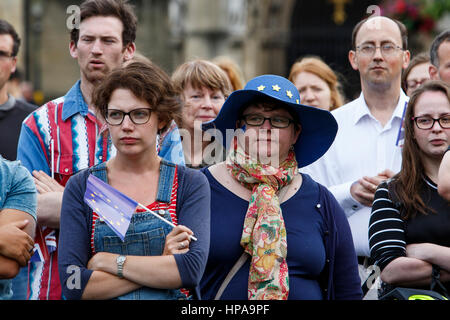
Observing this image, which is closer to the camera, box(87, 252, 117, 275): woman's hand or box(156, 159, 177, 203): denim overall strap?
box(87, 252, 117, 275): woman's hand

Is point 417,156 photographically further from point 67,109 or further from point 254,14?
point 254,14

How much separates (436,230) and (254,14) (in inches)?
781

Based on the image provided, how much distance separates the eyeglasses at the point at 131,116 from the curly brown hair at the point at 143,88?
5 centimetres

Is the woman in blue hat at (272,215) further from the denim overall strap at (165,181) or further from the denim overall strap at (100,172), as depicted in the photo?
the denim overall strap at (100,172)

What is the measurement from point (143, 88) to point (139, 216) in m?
0.64

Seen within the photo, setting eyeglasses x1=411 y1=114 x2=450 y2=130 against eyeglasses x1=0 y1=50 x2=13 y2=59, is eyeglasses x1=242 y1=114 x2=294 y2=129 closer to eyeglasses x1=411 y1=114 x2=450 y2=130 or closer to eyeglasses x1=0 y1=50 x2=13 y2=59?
eyeglasses x1=411 y1=114 x2=450 y2=130

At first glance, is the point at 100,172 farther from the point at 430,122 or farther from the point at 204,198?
the point at 430,122

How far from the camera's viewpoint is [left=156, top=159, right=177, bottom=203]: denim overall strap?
3.96 m

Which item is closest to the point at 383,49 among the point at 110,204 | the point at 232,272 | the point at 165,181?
the point at 232,272

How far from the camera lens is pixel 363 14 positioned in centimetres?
2267

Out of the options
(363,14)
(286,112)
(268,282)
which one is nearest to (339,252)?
(268,282)

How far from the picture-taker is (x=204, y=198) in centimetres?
403

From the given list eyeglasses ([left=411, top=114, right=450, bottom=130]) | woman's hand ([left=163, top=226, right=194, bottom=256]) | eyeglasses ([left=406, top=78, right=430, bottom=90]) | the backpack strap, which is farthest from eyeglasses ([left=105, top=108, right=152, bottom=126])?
eyeglasses ([left=406, top=78, right=430, bottom=90])

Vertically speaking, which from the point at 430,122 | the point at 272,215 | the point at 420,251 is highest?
the point at 430,122
